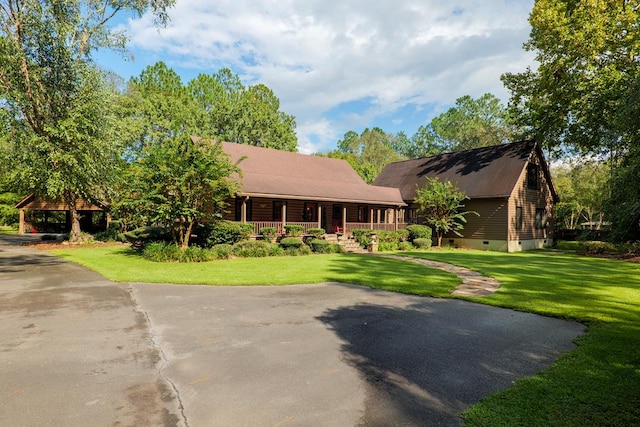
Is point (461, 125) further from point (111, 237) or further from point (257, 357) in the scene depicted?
point (257, 357)

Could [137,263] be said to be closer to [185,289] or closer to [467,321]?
[185,289]

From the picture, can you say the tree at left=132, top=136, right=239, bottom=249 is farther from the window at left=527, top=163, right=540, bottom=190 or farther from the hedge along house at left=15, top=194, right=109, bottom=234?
the window at left=527, top=163, right=540, bottom=190

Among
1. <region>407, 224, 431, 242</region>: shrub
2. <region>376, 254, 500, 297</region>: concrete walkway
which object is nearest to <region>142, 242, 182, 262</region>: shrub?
<region>376, 254, 500, 297</region>: concrete walkway

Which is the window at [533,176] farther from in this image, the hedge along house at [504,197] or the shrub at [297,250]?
the shrub at [297,250]

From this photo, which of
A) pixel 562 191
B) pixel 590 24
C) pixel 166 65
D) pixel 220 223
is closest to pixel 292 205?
pixel 220 223

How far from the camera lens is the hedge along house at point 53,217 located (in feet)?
100

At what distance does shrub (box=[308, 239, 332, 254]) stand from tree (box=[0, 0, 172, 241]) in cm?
1359

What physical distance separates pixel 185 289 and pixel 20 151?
19.2 meters

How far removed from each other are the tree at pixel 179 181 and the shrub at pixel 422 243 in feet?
45.1

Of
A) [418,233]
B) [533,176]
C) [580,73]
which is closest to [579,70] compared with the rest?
[580,73]

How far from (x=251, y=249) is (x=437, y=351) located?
42.9 ft

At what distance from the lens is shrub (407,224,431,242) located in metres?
25.0

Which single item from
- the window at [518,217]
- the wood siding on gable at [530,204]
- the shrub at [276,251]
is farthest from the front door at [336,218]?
the window at [518,217]

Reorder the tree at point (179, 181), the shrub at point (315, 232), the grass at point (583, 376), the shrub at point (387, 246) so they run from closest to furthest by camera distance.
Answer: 1. the grass at point (583, 376)
2. the tree at point (179, 181)
3. the shrub at point (315, 232)
4. the shrub at point (387, 246)
